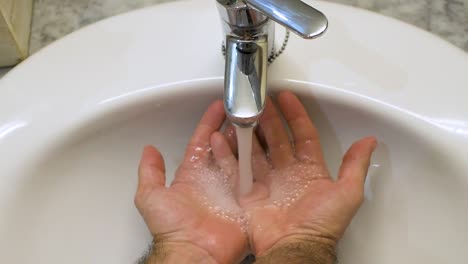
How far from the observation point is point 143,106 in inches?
19.2

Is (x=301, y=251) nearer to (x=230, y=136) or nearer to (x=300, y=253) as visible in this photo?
(x=300, y=253)

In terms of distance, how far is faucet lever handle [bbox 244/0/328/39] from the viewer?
1.08 ft

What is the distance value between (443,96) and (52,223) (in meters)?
0.36

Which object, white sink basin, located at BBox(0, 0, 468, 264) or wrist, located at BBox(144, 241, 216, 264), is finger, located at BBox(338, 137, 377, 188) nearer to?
white sink basin, located at BBox(0, 0, 468, 264)

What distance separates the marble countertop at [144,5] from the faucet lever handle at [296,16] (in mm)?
239

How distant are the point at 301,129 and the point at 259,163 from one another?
6 centimetres

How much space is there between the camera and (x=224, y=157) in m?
0.52

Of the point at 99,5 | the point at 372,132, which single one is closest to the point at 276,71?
the point at 372,132

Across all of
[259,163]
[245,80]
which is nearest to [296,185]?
[259,163]

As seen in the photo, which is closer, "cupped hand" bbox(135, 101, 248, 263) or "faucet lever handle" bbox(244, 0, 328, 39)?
"faucet lever handle" bbox(244, 0, 328, 39)

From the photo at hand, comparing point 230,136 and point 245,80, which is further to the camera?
point 230,136

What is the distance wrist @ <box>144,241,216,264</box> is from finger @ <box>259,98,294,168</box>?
11 centimetres

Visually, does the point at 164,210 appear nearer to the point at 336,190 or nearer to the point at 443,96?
the point at 336,190

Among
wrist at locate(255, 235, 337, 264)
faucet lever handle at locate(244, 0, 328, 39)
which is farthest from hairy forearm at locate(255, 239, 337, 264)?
faucet lever handle at locate(244, 0, 328, 39)
